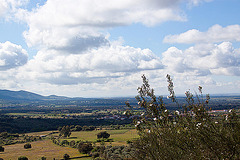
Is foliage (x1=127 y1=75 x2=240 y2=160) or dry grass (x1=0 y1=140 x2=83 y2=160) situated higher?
foliage (x1=127 y1=75 x2=240 y2=160)

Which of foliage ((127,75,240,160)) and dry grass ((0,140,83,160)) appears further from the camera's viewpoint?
dry grass ((0,140,83,160))

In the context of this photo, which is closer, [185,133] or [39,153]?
[185,133]

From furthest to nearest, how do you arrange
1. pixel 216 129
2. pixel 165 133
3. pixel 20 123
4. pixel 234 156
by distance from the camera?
pixel 20 123 → pixel 165 133 → pixel 216 129 → pixel 234 156

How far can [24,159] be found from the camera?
51031 millimetres

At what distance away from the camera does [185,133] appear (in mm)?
7598

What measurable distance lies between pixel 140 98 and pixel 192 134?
2234 mm

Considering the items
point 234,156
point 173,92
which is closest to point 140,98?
point 173,92

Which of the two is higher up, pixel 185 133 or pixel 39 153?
pixel 185 133

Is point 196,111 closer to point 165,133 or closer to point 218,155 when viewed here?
point 165,133

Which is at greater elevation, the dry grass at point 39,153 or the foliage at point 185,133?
the foliage at point 185,133

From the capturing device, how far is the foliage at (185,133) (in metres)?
6.55

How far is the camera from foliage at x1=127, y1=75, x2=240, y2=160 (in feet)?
21.5

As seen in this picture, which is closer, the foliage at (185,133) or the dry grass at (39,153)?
the foliage at (185,133)

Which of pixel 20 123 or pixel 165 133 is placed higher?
pixel 165 133
